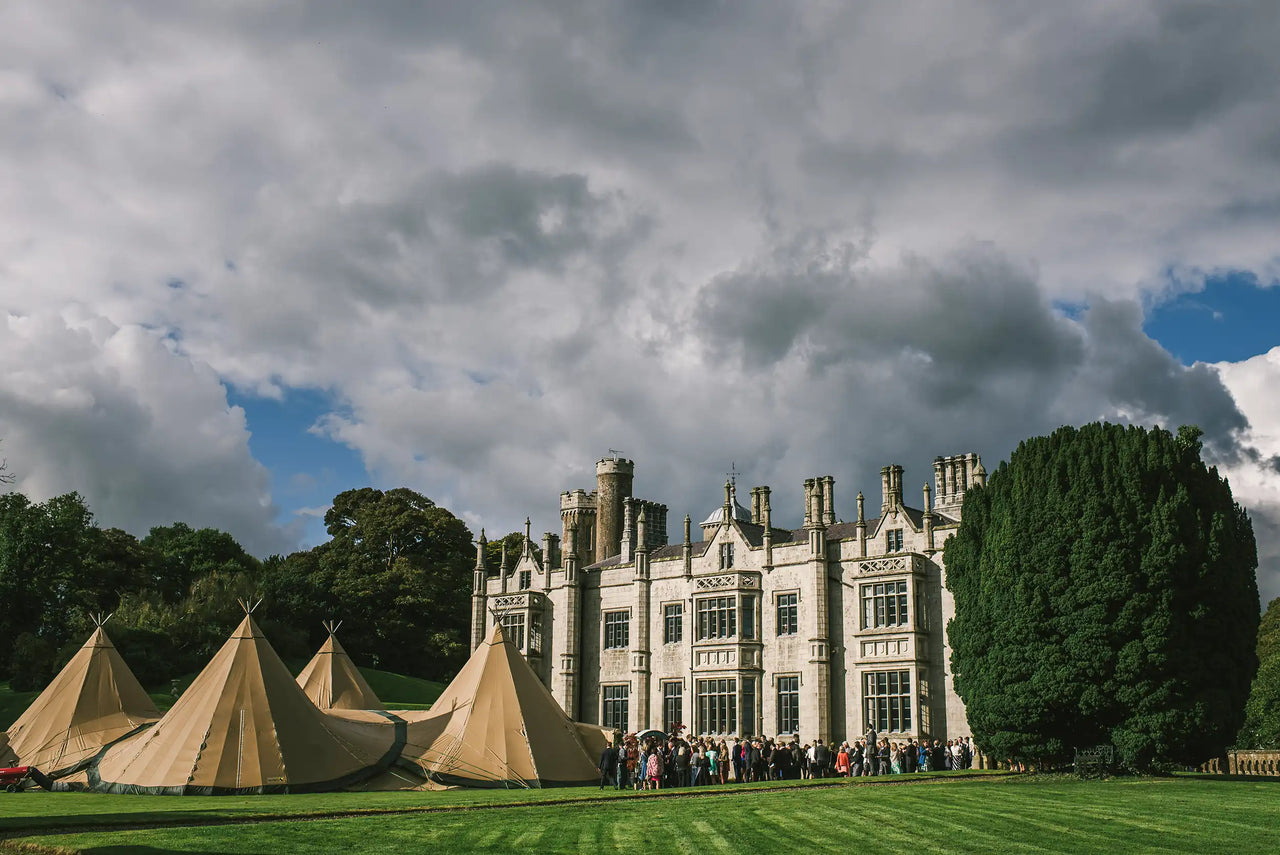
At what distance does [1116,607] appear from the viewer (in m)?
25.2

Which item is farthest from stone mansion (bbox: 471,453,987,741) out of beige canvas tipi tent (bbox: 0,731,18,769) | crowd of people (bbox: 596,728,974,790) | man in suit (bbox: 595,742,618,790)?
beige canvas tipi tent (bbox: 0,731,18,769)

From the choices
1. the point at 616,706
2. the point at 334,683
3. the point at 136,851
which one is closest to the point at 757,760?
the point at 616,706

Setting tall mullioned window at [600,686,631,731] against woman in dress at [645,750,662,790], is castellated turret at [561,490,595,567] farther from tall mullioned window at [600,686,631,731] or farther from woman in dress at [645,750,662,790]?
woman in dress at [645,750,662,790]

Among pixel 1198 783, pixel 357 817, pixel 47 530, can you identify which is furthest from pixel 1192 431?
pixel 47 530

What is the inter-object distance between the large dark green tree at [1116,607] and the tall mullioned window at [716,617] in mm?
12659

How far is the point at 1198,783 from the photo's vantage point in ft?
75.3

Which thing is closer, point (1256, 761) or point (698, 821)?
point (698, 821)

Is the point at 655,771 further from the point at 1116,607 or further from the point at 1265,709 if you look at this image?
the point at 1265,709

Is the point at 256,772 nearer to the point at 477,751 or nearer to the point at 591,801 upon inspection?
the point at 477,751

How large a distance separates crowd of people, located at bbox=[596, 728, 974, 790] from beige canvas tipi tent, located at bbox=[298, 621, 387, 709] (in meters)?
12.3

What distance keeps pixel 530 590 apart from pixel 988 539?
22609 millimetres

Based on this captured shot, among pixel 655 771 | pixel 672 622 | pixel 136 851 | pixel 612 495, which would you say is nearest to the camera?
pixel 136 851

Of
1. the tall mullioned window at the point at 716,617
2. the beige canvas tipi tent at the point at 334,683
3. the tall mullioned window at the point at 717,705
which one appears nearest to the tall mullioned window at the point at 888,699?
the tall mullioned window at the point at 717,705

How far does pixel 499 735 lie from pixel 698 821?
1320 centimetres
